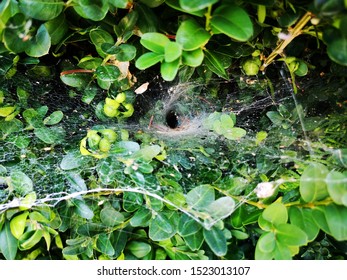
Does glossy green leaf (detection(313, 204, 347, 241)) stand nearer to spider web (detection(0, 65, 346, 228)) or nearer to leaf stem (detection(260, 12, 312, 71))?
spider web (detection(0, 65, 346, 228))

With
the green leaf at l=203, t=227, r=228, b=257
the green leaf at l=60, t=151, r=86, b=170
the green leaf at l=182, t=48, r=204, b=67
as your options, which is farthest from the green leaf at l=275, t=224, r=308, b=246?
the green leaf at l=60, t=151, r=86, b=170

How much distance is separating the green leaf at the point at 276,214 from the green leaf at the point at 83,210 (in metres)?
0.38

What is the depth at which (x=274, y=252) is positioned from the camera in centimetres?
69

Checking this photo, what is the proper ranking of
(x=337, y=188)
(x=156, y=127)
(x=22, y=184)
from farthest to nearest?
(x=156, y=127)
(x=22, y=184)
(x=337, y=188)

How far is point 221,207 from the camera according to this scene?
27.9 inches

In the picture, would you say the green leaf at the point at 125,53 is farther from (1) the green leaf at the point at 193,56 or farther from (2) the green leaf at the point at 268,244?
(2) the green leaf at the point at 268,244

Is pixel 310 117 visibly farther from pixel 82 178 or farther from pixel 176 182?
pixel 82 178

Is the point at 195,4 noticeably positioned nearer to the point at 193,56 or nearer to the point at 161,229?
the point at 193,56

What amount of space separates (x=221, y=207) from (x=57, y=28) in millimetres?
471

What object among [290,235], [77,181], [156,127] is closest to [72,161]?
[77,181]

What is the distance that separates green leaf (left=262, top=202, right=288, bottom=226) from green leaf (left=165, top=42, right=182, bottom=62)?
0.32m

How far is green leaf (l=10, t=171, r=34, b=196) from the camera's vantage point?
809 millimetres

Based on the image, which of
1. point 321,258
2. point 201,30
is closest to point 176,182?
point 201,30

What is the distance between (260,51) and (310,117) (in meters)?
0.20
